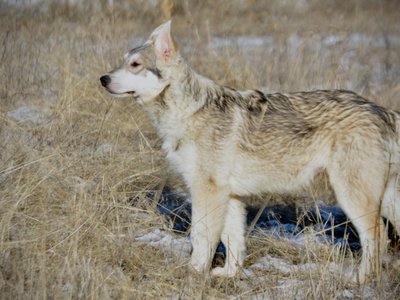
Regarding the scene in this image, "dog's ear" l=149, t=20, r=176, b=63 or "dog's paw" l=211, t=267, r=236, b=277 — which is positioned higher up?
"dog's ear" l=149, t=20, r=176, b=63

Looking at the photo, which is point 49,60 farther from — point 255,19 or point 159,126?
point 255,19

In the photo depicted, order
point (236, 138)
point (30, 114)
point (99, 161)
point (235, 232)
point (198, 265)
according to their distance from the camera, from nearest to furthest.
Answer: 1. point (198, 265)
2. point (236, 138)
3. point (235, 232)
4. point (99, 161)
5. point (30, 114)

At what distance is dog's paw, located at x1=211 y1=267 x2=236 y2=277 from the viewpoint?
423 centimetres

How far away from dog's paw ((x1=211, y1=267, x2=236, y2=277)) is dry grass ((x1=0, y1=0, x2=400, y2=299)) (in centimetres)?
14

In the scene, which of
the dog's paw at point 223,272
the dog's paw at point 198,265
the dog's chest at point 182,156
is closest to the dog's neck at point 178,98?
the dog's chest at point 182,156

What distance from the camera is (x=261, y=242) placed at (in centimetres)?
477

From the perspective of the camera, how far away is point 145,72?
429cm

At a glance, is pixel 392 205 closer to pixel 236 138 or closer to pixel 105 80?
pixel 236 138

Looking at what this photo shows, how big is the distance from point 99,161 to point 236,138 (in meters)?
1.54

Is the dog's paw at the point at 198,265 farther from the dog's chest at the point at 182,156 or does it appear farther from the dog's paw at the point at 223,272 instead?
the dog's chest at the point at 182,156

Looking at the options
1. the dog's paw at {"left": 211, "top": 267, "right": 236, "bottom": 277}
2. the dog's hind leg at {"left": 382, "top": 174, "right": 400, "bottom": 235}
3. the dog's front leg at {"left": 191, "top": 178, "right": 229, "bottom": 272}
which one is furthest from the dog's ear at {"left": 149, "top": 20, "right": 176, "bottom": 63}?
the dog's hind leg at {"left": 382, "top": 174, "right": 400, "bottom": 235}

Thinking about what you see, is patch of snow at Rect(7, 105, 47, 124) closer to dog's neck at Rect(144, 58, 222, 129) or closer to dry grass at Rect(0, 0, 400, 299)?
dry grass at Rect(0, 0, 400, 299)

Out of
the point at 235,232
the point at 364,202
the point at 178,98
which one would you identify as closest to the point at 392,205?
the point at 364,202

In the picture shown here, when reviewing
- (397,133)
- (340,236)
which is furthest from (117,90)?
(340,236)
